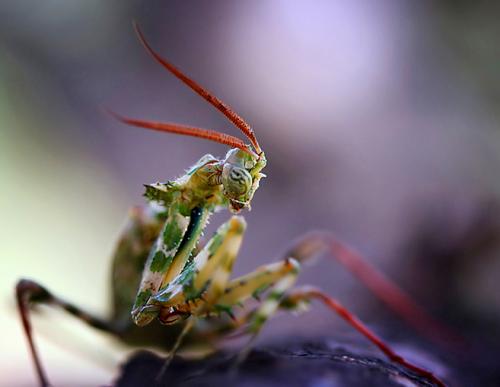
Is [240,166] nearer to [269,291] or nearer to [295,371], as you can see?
[269,291]

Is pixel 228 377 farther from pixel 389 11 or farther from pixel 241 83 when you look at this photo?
pixel 389 11

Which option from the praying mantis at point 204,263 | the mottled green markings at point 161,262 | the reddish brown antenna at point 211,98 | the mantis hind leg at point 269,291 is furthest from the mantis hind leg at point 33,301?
the reddish brown antenna at point 211,98

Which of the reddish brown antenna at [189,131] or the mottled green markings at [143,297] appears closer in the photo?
the reddish brown antenna at [189,131]

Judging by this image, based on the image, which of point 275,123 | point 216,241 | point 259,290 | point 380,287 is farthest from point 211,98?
point 275,123

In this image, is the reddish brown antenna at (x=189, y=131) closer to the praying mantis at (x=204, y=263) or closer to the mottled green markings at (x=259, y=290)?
the praying mantis at (x=204, y=263)

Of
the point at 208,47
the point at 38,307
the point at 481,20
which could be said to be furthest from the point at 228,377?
the point at 481,20
